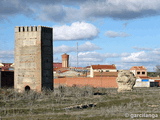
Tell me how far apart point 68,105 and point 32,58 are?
→ 399 inches

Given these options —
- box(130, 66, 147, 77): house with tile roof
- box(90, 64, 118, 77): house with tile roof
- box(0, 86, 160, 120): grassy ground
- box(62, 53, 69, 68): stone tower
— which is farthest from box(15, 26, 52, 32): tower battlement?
box(62, 53, 69, 68): stone tower

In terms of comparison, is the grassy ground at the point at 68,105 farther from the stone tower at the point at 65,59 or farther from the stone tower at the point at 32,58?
the stone tower at the point at 65,59

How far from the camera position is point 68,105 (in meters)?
23.9

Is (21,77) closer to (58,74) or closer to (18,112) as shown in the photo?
(18,112)

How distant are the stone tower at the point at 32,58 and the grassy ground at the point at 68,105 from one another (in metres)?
1.59

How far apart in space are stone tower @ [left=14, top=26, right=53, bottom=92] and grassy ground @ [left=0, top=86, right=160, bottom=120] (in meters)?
1.59

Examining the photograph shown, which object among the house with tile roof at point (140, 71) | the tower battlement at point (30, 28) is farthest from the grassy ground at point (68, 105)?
the house with tile roof at point (140, 71)

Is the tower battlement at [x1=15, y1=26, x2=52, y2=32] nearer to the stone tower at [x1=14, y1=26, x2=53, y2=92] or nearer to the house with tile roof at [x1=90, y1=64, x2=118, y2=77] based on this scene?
the stone tower at [x1=14, y1=26, x2=53, y2=92]

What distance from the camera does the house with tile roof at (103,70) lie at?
67500 millimetres

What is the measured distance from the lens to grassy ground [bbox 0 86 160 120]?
1777 centimetres

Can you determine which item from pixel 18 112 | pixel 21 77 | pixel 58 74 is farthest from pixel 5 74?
pixel 58 74

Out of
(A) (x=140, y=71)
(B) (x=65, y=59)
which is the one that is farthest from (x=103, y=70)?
(B) (x=65, y=59)

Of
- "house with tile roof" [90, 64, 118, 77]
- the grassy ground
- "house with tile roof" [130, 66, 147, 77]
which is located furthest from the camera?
"house with tile roof" [130, 66, 147, 77]

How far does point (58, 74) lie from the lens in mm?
73000
